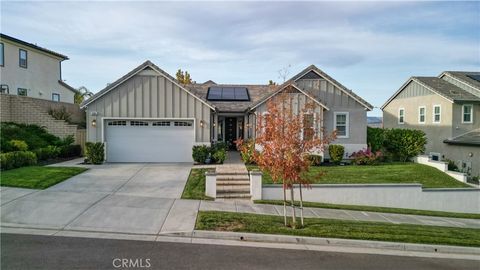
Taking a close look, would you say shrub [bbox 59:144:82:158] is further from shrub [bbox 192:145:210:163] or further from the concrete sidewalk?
the concrete sidewalk

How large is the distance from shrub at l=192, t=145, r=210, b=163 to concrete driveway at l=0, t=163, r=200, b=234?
10.3 feet

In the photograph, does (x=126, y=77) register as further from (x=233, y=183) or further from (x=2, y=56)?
(x=2, y=56)

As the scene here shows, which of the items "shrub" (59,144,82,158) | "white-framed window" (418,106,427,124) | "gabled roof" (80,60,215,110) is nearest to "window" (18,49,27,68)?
"shrub" (59,144,82,158)

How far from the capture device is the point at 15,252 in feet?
20.9

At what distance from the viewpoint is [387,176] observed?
15.7 metres

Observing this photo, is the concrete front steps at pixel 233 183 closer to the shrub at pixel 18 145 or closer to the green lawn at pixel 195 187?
the green lawn at pixel 195 187

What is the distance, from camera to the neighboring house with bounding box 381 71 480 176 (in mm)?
21375

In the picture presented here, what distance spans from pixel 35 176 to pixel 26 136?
6.67 m

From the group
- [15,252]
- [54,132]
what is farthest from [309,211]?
[54,132]

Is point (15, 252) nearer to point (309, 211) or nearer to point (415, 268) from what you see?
point (415, 268)

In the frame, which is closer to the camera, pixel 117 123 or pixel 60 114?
pixel 117 123

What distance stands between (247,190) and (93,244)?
7.13 m

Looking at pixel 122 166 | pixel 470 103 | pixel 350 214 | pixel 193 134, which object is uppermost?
pixel 470 103

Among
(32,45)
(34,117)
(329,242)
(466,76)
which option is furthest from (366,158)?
(32,45)
